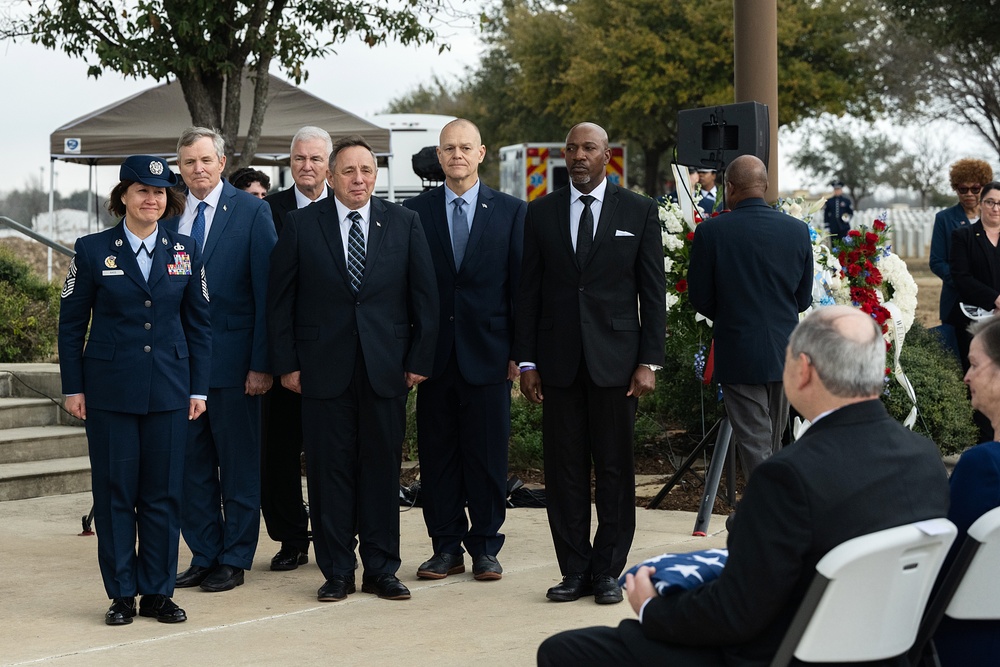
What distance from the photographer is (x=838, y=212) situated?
1062 inches

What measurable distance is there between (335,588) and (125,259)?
1707 millimetres

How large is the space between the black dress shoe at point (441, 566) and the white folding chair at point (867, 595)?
3.57m

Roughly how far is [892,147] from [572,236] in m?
67.8

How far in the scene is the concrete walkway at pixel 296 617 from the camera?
202 inches

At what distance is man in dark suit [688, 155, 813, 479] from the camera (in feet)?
21.2

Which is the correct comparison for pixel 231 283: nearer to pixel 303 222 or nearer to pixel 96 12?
pixel 303 222

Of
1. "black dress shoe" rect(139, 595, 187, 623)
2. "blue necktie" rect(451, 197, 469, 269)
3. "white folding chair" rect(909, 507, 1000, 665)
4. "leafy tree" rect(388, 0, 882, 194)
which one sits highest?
"leafy tree" rect(388, 0, 882, 194)

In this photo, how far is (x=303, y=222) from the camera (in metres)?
6.09

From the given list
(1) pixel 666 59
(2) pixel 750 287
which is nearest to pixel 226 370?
(2) pixel 750 287

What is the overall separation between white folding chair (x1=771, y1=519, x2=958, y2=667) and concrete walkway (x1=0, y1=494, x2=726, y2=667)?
222cm

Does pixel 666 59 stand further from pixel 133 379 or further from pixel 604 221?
pixel 133 379

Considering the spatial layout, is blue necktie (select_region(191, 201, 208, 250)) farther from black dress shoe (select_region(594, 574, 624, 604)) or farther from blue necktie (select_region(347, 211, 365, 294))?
black dress shoe (select_region(594, 574, 624, 604))

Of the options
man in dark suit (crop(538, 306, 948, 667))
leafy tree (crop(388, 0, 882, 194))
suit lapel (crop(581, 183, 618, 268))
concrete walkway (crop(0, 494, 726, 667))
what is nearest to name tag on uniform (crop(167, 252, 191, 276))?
concrete walkway (crop(0, 494, 726, 667))

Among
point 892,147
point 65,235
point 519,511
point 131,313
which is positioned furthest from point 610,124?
point 892,147
